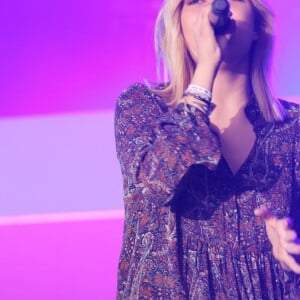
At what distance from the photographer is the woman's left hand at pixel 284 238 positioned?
0.82 meters

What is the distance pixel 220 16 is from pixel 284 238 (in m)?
0.32

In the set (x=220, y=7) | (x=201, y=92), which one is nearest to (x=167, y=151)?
(x=201, y=92)

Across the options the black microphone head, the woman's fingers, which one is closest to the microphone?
the black microphone head

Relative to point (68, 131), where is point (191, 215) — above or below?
below

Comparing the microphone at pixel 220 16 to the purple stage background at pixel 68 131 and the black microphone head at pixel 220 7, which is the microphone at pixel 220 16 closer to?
the black microphone head at pixel 220 7

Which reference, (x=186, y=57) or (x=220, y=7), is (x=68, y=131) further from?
(x=220, y=7)

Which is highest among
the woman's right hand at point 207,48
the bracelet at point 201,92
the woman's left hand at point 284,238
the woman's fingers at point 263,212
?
the woman's right hand at point 207,48

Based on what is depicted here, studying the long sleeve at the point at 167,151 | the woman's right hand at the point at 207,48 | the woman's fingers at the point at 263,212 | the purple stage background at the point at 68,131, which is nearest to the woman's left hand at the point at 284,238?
the woman's fingers at the point at 263,212

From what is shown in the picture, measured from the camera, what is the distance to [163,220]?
0.95 metres

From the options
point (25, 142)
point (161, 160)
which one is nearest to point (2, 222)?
point (25, 142)

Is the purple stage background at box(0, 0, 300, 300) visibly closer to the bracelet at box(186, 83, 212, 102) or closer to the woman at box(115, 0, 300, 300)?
the woman at box(115, 0, 300, 300)

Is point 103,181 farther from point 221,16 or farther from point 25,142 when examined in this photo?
point 221,16

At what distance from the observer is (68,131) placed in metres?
1.48

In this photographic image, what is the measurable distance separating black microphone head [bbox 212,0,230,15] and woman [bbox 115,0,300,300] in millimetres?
→ 31
